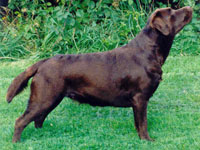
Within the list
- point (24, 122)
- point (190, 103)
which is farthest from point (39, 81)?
point (190, 103)

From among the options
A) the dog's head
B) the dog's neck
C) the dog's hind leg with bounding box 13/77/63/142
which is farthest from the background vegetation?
the dog's head

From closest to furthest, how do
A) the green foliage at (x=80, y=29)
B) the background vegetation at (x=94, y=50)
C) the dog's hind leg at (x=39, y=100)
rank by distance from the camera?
the dog's hind leg at (x=39, y=100), the background vegetation at (x=94, y=50), the green foliage at (x=80, y=29)

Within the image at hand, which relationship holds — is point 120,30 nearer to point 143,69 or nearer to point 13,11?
point 13,11

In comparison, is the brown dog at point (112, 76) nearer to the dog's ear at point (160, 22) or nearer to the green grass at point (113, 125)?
the dog's ear at point (160, 22)

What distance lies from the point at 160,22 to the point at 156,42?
24 cm

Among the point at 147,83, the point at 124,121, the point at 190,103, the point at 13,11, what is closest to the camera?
the point at 147,83

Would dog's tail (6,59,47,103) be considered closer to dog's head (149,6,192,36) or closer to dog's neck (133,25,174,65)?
dog's neck (133,25,174,65)

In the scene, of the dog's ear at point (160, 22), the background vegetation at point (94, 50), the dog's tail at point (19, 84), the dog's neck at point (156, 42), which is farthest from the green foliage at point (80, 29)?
the dog's ear at point (160, 22)

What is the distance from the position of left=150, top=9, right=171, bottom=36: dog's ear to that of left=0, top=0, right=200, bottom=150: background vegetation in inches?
49.0

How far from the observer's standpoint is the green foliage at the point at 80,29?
8.34 metres

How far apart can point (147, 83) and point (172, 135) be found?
0.73 metres

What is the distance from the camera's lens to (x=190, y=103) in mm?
5406

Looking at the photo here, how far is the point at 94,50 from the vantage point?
8258 mm

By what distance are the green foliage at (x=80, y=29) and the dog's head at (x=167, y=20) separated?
158 inches
